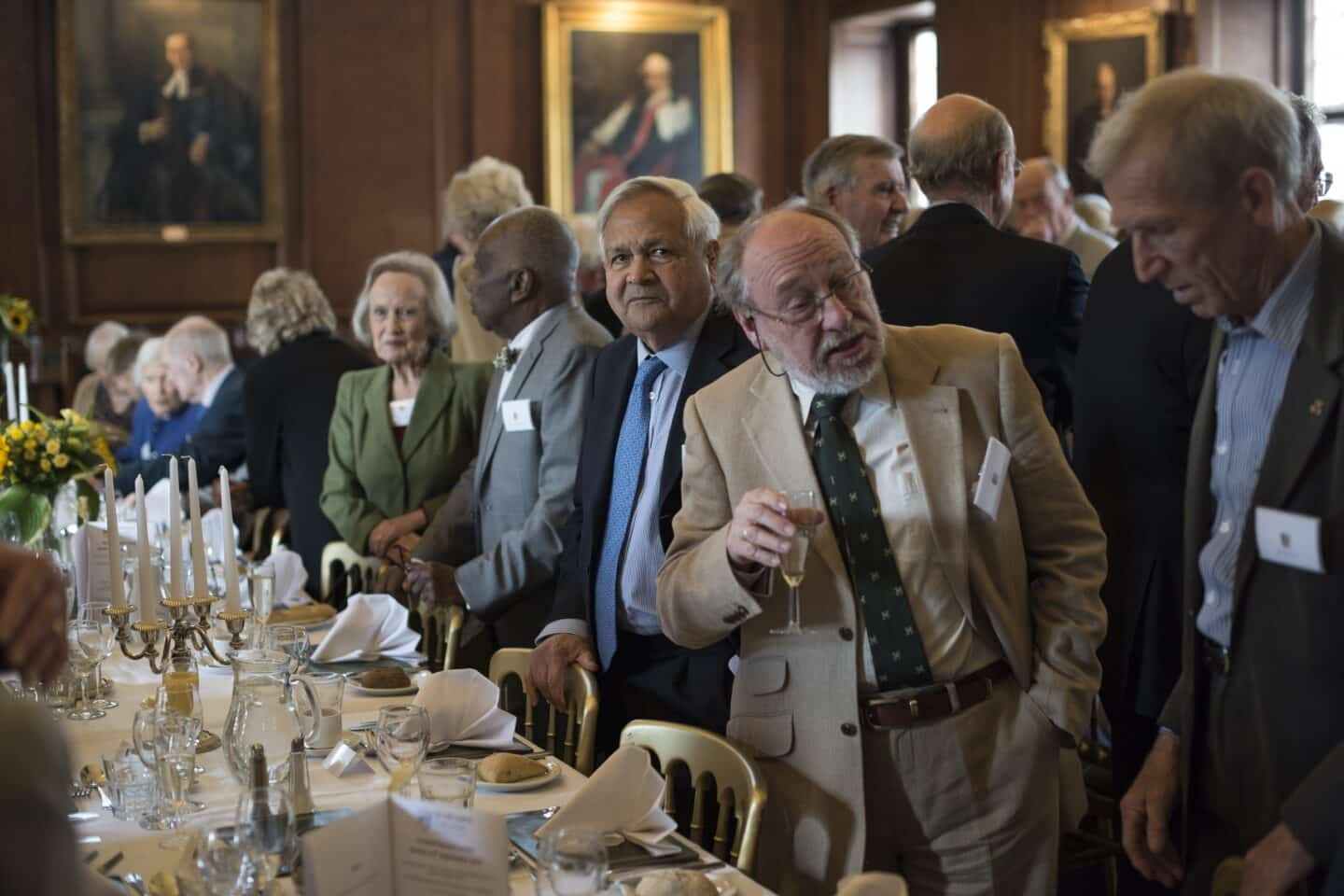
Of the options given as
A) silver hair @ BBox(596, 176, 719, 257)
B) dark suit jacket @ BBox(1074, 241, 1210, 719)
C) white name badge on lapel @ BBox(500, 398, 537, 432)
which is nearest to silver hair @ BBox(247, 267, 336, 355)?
white name badge on lapel @ BBox(500, 398, 537, 432)

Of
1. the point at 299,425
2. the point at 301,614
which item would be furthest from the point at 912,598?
the point at 299,425

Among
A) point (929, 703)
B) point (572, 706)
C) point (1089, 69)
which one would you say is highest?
point (1089, 69)

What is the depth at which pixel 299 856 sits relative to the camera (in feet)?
7.73

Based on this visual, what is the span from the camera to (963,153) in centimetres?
433

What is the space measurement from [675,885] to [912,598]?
0.85m

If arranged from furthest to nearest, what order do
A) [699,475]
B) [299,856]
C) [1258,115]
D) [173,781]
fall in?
1. [699,475]
2. [173,781]
3. [299,856]
4. [1258,115]

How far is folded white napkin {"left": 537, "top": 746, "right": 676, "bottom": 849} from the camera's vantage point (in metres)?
2.48

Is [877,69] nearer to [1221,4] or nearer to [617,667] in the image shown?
[1221,4]

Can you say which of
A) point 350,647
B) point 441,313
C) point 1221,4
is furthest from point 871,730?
point 1221,4

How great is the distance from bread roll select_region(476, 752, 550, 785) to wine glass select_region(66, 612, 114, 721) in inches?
43.0

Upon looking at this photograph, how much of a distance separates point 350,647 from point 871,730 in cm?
164

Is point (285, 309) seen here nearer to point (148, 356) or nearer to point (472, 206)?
point (472, 206)

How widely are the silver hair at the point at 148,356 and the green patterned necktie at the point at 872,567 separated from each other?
17.8ft

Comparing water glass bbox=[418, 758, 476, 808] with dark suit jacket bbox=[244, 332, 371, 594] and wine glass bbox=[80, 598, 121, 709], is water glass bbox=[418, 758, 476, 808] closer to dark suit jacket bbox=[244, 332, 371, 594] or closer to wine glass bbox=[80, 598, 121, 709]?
wine glass bbox=[80, 598, 121, 709]
